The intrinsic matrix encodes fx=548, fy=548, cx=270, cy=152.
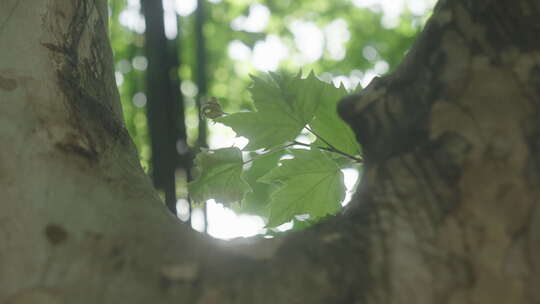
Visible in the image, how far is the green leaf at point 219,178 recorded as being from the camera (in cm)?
87

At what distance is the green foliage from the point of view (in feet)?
2.76

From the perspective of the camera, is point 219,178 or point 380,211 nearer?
point 380,211

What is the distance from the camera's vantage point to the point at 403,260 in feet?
1.57

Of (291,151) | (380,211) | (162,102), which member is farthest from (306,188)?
(162,102)

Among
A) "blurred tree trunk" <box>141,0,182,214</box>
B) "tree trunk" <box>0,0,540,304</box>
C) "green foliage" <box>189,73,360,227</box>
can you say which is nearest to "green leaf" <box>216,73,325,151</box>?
"green foliage" <box>189,73,360,227</box>

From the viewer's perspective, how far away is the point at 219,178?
2.90 feet

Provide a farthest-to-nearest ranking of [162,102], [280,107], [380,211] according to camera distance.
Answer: [162,102] < [280,107] < [380,211]

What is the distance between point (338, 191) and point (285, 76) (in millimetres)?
211

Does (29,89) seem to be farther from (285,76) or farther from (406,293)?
(406,293)

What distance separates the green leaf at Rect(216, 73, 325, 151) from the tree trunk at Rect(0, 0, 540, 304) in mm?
238

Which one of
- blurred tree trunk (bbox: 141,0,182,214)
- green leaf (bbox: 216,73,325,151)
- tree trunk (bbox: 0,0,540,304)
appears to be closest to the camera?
tree trunk (bbox: 0,0,540,304)

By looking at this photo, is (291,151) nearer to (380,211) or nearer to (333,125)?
(333,125)

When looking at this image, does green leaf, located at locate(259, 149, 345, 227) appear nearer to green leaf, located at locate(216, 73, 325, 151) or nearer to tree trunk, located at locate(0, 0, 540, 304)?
green leaf, located at locate(216, 73, 325, 151)

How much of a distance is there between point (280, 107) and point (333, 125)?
94 millimetres
